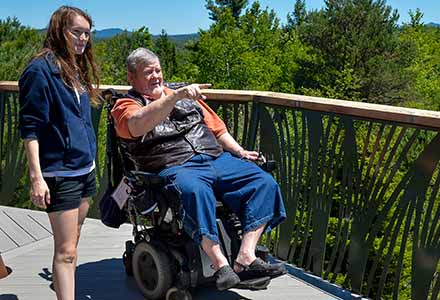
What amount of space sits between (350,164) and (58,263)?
157 cm

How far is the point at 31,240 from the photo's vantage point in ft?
13.6

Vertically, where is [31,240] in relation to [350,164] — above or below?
below

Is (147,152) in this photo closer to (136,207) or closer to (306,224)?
(136,207)

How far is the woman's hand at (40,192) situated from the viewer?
231cm

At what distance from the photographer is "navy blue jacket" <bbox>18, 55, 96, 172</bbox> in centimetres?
232

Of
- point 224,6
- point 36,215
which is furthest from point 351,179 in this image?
point 224,6

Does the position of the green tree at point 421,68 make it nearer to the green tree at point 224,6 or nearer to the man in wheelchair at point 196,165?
the green tree at point 224,6

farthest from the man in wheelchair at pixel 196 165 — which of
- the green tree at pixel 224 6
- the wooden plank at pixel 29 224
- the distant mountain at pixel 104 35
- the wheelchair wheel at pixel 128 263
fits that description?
the green tree at pixel 224 6

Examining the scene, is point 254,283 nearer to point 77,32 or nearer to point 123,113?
point 123,113

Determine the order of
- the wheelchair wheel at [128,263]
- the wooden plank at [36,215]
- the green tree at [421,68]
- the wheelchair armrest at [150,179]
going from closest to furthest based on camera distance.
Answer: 1. the wheelchair armrest at [150,179]
2. the wheelchair wheel at [128,263]
3. the wooden plank at [36,215]
4. the green tree at [421,68]

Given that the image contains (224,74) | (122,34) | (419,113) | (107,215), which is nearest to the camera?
(419,113)

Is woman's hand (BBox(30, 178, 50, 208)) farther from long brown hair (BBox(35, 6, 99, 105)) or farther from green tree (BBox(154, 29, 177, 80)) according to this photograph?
green tree (BBox(154, 29, 177, 80))

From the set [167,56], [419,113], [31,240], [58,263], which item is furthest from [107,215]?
[167,56]

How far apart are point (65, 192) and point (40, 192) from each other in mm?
133
